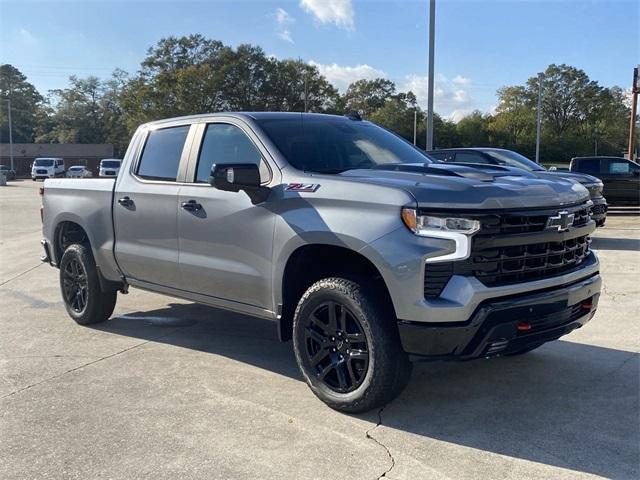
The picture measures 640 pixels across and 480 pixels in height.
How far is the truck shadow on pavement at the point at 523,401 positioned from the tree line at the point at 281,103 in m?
32.7

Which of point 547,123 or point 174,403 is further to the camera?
point 547,123

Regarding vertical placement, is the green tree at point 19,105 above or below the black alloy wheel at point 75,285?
above

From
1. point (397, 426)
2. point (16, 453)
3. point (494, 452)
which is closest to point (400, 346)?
point (397, 426)

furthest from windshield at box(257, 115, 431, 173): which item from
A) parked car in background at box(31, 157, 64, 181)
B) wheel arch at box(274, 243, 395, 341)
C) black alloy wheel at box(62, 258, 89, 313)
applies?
parked car in background at box(31, 157, 64, 181)

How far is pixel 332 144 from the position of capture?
15.8 ft

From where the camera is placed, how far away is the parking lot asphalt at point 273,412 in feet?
11.1

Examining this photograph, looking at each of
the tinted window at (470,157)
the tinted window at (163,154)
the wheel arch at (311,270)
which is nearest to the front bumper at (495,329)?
the wheel arch at (311,270)

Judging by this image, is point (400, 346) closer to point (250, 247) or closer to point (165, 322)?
point (250, 247)

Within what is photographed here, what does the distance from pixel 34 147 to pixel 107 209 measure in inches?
3230

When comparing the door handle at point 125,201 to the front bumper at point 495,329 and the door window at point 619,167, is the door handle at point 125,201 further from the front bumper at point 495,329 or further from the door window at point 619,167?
the door window at point 619,167

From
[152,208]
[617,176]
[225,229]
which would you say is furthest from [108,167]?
[225,229]

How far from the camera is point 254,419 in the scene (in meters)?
3.98

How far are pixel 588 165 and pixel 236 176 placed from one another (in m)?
16.2

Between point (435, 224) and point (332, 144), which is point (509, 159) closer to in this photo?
point (332, 144)
